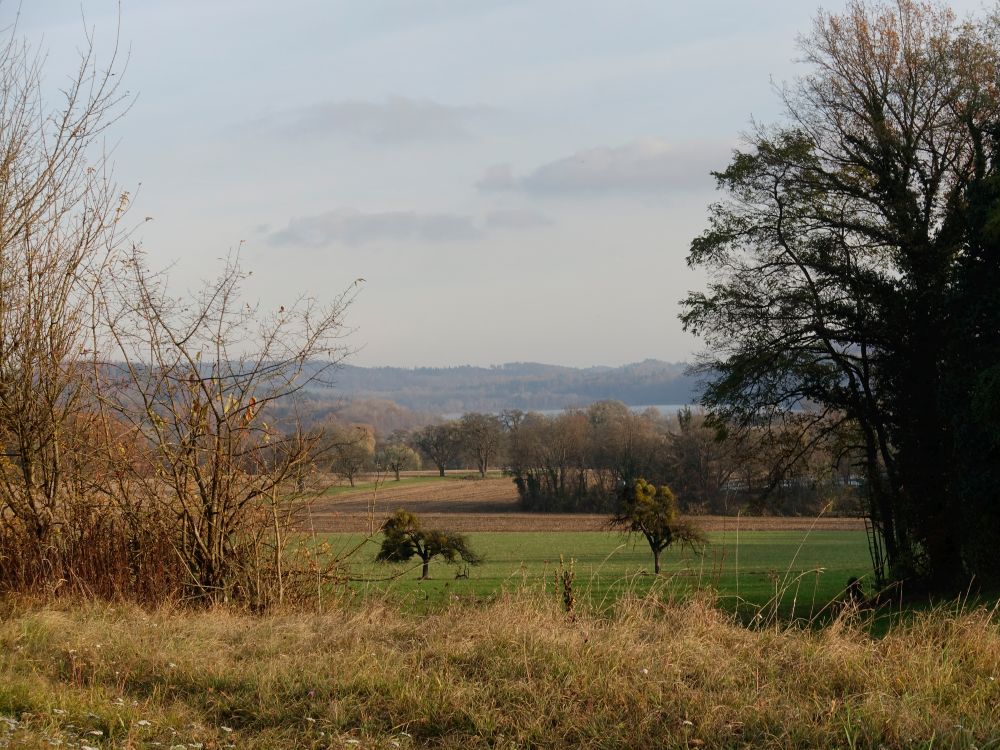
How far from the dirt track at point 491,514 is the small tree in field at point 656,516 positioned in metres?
13.0

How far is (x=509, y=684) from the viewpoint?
4750 mm

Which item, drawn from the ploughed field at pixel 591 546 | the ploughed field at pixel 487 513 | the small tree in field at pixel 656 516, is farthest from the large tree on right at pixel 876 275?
the ploughed field at pixel 487 513

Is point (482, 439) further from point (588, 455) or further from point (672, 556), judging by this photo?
Answer: point (672, 556)

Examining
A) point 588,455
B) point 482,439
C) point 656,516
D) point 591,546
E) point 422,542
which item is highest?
point 482,439

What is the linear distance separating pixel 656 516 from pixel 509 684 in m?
29.1

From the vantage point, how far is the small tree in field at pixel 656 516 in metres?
32.9

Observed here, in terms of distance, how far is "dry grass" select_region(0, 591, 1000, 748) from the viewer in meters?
4.24

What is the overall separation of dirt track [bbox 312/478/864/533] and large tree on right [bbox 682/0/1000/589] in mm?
25123

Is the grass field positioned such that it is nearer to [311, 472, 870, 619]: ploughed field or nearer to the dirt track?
[311, 472, 870, 619]: ploughed field

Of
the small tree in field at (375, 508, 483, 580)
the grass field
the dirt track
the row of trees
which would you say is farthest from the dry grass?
the dirt track

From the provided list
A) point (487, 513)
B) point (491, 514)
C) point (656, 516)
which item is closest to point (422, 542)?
point (656, 516)

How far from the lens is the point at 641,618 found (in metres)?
6.00

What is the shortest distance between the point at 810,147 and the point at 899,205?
2.91 metres

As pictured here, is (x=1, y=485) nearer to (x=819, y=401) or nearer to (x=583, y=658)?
(x=583, y=658)
